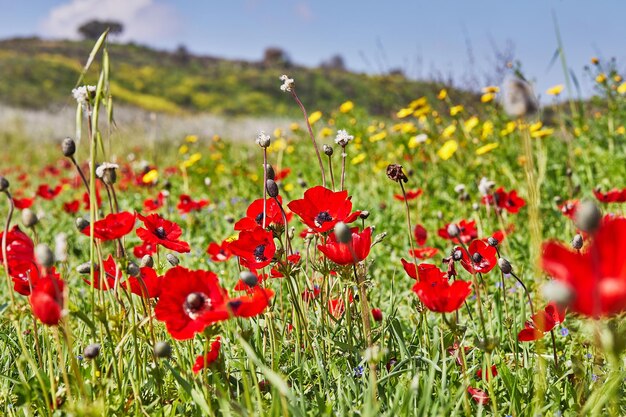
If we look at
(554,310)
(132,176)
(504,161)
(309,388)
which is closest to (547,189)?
(504,161)

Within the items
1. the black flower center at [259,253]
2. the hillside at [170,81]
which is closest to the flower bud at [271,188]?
the black flower center at [259,253]

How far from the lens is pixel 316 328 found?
1.53 m

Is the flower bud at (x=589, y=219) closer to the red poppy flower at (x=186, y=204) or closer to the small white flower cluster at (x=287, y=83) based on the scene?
the small white flower cluster at (x=287, y=83)

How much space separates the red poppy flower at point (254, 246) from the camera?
129cm

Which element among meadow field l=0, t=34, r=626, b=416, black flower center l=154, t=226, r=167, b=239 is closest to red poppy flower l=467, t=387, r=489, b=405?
meadow field l=0, t=34, r=626, b=416

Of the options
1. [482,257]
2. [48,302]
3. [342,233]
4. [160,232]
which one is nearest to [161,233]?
[160,232]

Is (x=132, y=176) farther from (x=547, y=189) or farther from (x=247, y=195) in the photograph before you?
(x=547, y=189)

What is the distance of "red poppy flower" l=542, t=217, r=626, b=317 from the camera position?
1.92 ft

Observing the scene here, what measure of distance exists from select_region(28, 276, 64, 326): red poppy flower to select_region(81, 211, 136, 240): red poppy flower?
176mm

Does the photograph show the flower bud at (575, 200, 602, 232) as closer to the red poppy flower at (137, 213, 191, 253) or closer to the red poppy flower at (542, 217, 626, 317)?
the red poppy flower at (542, 217, 626, 317)

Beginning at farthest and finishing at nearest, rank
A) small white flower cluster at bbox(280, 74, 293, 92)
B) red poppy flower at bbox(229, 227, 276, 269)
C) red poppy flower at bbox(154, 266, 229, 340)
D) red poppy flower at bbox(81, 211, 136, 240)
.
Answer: small white flower cluster at bbox(280, 74, 293, 92) < red poppy flower at bbox(229, 227, 276, 269) < red poppy flower at bbox(81, 211, 136, 240) < red poppy flower at bbox(154, 266, 229, 340)

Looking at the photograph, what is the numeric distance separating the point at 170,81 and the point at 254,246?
110ft

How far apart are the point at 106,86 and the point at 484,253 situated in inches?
40.1

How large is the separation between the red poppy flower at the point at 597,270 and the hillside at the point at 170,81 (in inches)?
910
